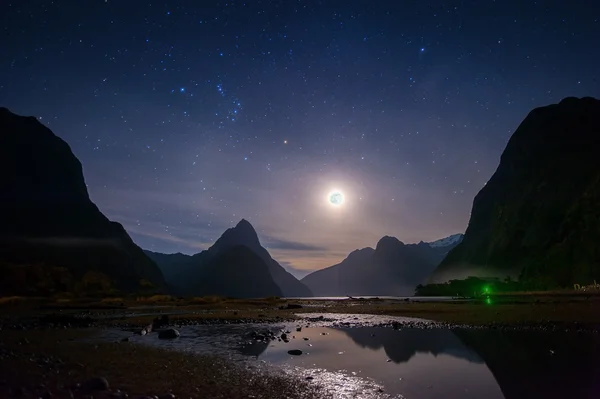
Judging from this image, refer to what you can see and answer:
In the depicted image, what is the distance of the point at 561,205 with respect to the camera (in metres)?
138

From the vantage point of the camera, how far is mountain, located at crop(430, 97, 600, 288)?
350 feet

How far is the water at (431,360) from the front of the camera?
11.7 meters

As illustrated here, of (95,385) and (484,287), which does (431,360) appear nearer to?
(95,385)

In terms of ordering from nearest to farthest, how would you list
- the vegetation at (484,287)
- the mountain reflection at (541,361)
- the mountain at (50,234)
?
the mountain reflection at (541,361), the vegetation at (484,287), the mountain at (50,234)

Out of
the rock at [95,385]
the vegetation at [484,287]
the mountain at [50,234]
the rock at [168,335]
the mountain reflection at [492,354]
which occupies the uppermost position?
the mountain at [50,234]

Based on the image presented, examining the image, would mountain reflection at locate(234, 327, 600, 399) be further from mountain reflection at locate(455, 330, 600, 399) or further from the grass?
the grass

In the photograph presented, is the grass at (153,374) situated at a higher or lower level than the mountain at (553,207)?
lower

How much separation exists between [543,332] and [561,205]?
454 feet

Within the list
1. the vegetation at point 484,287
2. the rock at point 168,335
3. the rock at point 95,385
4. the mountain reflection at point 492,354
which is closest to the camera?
the rock at point 95,385

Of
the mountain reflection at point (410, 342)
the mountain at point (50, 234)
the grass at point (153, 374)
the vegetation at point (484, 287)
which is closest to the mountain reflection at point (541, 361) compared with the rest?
the mountain reflection at point (410, 342)

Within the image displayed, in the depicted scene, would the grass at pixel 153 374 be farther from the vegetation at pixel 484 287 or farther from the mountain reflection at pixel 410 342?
the vegetation at pixel 484 287

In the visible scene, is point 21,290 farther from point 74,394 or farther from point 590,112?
point 590,112

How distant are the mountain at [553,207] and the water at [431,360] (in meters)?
96.8

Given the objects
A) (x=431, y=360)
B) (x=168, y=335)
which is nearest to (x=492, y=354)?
(x=431, y=360)
